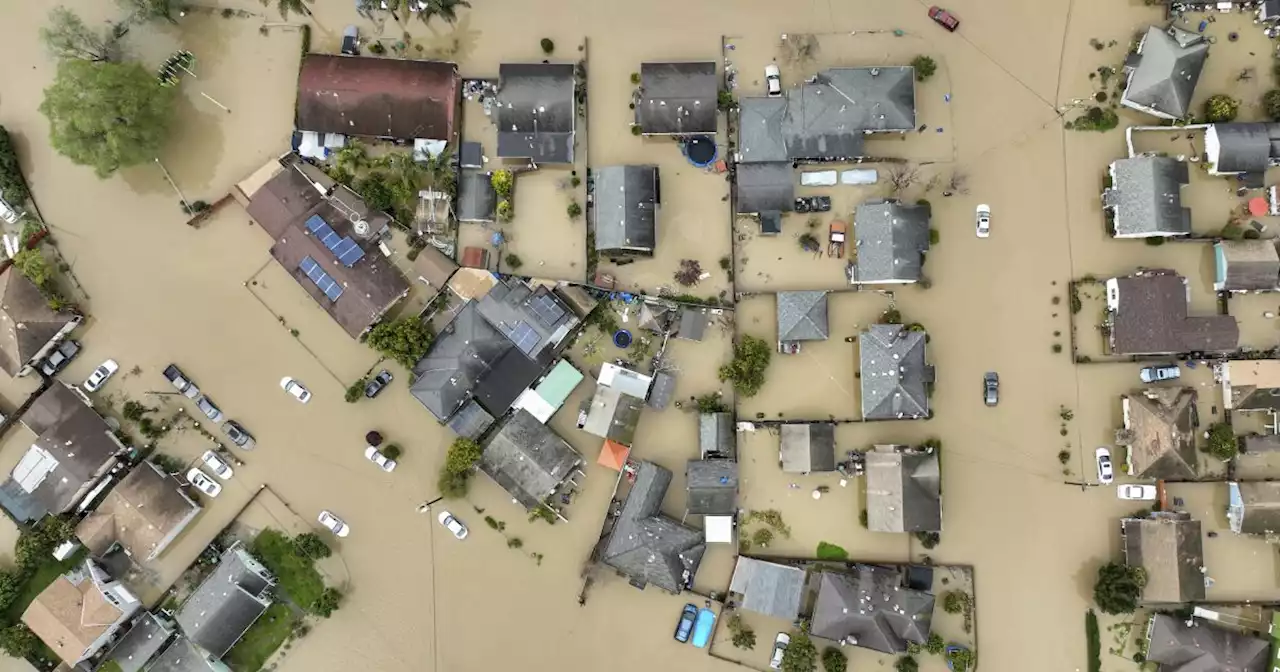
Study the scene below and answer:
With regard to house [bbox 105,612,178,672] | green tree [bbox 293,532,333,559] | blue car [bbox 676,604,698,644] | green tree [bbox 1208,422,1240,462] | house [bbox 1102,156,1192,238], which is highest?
house [bbox 1102,156,1192,238]

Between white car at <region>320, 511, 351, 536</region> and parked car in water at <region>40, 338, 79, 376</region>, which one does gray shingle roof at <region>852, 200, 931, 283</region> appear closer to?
white car at <region>320, 511, 351, 536</region>

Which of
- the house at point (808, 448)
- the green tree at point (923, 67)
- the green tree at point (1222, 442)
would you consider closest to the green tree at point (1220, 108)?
the green tree at point (923, 67)

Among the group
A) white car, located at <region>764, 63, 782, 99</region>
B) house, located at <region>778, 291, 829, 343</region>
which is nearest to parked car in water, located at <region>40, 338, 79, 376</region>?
house, located at <region>778, 291, 829, 343</region>

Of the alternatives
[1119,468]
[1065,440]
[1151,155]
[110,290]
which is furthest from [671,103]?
[110,290]

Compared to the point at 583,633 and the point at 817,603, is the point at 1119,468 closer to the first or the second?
the point at 817,603

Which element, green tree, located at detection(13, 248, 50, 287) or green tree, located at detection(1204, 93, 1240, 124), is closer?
green tree, located at detection(1204, 93, 1240, 124)

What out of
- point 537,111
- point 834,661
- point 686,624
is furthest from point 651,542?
point 537,111

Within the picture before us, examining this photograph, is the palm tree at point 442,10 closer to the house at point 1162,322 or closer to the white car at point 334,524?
the white car at point 334,524
